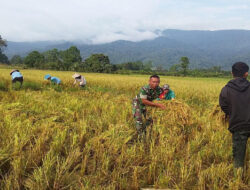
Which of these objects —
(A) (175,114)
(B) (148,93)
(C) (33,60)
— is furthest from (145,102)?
(C) (33,60)

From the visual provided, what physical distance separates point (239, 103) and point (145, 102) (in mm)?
1614

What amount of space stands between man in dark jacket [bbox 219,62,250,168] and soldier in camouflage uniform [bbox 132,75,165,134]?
4.06 ft

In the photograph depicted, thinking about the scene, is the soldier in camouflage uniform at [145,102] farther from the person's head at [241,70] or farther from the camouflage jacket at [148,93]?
the person's head at [241,70]

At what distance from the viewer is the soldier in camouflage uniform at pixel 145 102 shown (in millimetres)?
3473

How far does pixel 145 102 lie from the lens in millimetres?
3482

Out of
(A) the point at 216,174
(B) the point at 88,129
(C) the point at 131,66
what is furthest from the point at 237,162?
(C) the point at 131,66

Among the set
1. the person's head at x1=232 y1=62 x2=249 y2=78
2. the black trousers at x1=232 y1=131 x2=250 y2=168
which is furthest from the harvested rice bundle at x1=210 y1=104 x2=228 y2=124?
the person's head at x1=232 y1=62 x2=249 y2=78

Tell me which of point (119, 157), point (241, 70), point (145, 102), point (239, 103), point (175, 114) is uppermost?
point (241, 70)

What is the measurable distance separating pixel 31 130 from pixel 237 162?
10.5ft

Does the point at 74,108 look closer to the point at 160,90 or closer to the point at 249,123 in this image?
the point at 160,90

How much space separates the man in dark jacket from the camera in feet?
7.48

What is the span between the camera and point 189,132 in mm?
3525

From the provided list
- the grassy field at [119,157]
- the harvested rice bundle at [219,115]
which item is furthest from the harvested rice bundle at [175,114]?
the harvested rice bundle at [219,115]

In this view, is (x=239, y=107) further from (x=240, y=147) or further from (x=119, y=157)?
(x=119, y=157)
